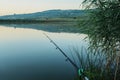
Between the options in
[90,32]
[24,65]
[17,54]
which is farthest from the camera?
[17,54]

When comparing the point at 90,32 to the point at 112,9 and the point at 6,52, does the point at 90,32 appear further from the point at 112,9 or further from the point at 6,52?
the point at 6,52

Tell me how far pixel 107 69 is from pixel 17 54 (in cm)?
1563

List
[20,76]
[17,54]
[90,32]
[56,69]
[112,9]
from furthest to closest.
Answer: [17,54] < [56,69] < [20,76] < [90,32] < [112,9]

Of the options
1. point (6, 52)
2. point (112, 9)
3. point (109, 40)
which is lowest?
point (6, 52)

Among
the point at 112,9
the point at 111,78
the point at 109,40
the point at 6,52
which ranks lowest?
the point at 6,52

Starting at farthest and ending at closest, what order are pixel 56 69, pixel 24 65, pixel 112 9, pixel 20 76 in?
1. pixel 24 65
2. pixel 56 69
3. pixel 20 76
4. pixel 112 9

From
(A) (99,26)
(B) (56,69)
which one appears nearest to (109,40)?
(A) (99,26)

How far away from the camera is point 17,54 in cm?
2581

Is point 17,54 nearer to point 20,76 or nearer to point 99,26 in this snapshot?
point 20,76

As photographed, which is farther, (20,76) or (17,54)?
(17,54)

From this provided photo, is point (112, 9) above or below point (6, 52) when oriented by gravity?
above

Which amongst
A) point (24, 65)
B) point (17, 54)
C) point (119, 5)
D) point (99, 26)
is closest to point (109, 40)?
point (99, 26)

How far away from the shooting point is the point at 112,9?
9.99 meters

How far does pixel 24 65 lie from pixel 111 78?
9.84 metres
